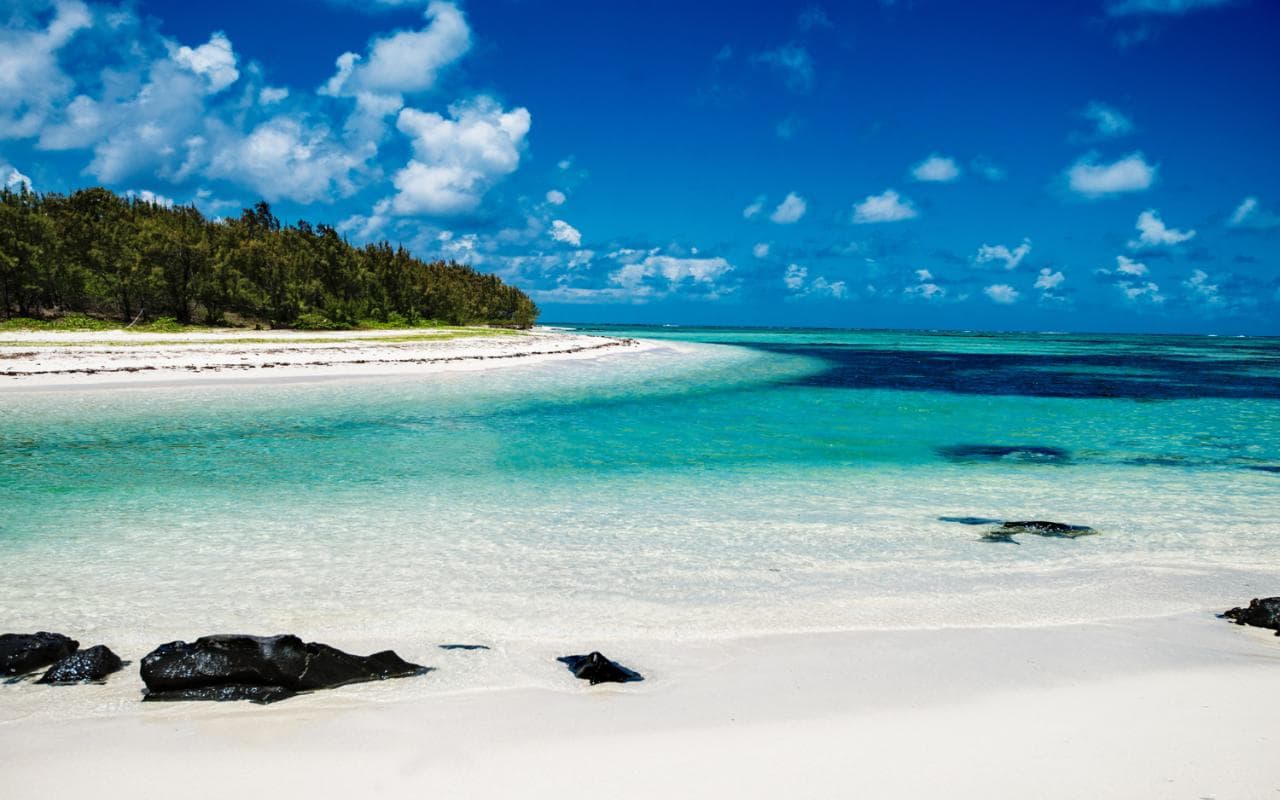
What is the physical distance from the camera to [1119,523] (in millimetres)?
10531

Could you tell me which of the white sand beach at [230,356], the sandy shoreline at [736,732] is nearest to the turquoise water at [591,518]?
the sandy shoreline at [736,732]

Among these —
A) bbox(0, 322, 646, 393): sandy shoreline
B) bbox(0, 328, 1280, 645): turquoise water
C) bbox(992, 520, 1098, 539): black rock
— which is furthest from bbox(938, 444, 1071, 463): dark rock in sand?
bbox(0, 322, 646, 393): sandy shoreline

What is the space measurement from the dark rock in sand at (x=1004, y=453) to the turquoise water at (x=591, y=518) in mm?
147

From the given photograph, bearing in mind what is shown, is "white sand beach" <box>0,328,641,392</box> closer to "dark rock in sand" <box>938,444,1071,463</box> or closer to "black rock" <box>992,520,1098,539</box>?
"dark rock in sand" <box>938,444,1071,463</box>

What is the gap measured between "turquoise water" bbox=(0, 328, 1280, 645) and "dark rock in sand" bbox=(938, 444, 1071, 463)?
147 mm

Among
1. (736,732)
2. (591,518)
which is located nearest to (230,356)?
(591,518)

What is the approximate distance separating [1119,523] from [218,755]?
11.0 m

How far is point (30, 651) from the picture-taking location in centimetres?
537

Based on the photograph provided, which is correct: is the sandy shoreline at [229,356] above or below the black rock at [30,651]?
above

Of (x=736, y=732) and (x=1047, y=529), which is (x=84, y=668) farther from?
(x=1047, y=529)

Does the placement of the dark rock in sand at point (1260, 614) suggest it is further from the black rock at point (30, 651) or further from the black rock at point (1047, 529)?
the black rock at point (30, 651)

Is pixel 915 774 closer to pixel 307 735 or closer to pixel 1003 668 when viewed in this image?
pixel 1003 668

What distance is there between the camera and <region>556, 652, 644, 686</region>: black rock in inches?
211

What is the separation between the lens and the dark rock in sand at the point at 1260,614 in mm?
6441
